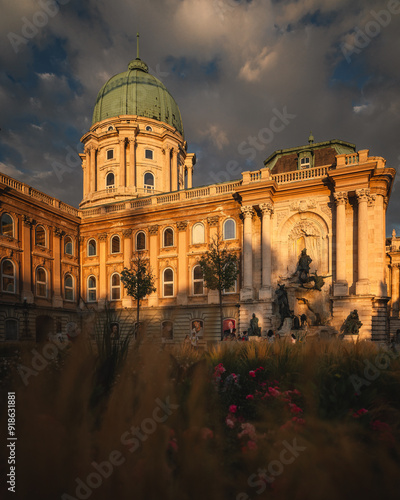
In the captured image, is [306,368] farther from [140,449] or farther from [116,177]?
[116,177]

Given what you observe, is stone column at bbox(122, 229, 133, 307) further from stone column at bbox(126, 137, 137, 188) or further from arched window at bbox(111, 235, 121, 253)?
stone column at bbox(126, 137, 137, 188)

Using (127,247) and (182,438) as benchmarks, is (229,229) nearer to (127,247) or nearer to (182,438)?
(127,247)

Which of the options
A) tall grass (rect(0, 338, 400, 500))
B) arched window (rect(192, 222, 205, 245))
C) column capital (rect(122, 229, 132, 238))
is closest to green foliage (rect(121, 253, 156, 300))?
arched window (rect(192, 222, 205, 245))

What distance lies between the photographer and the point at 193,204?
33.4m

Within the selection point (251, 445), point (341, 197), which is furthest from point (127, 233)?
point (251, 445)

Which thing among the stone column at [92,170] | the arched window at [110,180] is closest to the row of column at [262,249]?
the arched window at [110,180]

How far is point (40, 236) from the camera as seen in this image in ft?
110

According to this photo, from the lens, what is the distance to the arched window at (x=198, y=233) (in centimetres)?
3344

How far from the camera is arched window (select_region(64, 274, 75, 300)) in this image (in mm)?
35938

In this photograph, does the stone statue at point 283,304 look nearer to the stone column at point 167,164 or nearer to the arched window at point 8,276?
the arched window at point 8,276

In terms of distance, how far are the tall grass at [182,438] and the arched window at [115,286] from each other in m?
32.7

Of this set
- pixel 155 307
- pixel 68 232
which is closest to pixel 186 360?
pixel 155 307

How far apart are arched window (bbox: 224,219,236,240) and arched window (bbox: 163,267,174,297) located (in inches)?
Answer: 244

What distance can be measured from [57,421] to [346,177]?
2735cm
